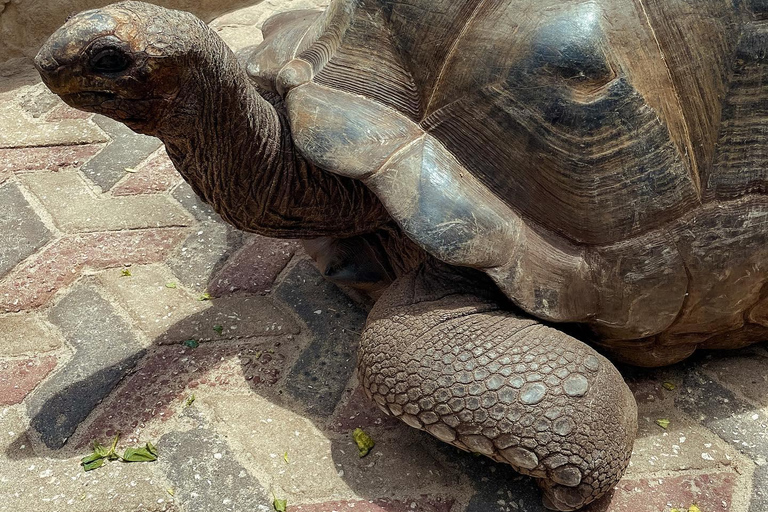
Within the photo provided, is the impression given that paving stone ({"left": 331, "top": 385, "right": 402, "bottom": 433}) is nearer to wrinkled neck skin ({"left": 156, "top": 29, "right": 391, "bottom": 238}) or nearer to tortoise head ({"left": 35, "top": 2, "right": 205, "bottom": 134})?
wrinkled neck skin ({"left": 156, "top": 29, "right": 391, "bottom": 238})

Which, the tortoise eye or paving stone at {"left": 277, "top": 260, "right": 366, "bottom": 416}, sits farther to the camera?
paving stone at {"left": 277, "top": 260, "right": 366, "bottom": 416}

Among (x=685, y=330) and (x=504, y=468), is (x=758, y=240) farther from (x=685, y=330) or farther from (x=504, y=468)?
(x=504, y=468)

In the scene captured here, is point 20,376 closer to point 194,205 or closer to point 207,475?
point 207,475

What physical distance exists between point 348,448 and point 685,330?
3.99 ft

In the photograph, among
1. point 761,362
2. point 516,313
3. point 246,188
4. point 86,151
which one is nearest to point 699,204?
point 516,313

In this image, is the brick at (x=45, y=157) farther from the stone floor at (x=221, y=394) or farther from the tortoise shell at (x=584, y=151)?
the tortoise shell at (x=584, y=151)

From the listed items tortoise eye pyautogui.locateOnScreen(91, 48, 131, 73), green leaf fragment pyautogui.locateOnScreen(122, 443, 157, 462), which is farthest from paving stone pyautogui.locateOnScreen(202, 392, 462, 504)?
tortoise eye pyautogui.locateOnScreen(91, 48, 131, 73)

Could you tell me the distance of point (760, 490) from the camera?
2.32 metres

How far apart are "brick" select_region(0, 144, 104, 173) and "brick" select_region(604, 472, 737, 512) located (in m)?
3.33

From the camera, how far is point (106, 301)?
3.18 metres

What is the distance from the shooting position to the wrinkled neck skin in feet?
7.52

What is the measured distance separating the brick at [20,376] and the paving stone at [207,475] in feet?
2.08

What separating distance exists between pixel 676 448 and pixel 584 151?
1081mm

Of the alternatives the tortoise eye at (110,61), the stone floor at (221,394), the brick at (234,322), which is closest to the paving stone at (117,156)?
the stone floor at (221,394)
